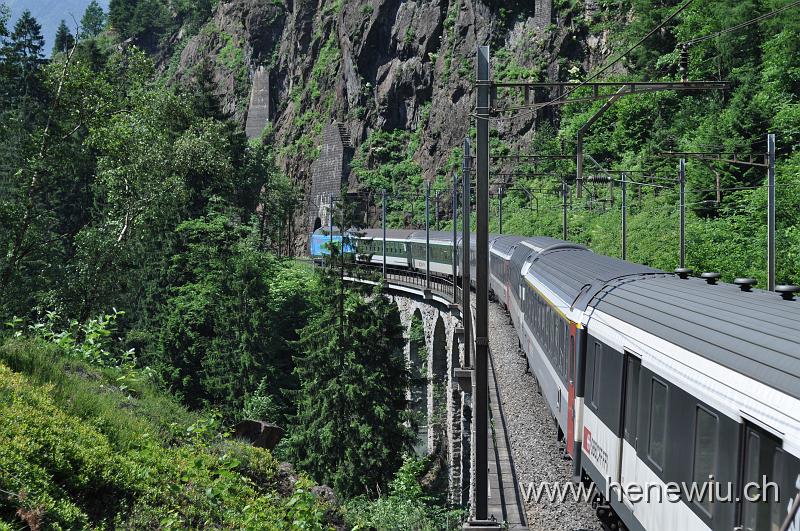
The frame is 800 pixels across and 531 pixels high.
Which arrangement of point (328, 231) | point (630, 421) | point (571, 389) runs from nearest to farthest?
point (630, 421) → point (571, 389) → point (328, 231)

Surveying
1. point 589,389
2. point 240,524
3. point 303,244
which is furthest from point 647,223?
point 303,244

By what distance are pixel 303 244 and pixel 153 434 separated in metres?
91.1

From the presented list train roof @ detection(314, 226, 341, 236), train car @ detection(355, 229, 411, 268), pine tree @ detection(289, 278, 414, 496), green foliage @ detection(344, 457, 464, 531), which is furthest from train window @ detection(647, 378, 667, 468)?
train car @ detection(355, 229, 411, 268)

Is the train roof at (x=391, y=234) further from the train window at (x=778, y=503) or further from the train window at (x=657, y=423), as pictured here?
the train window at (x=778, y=503)

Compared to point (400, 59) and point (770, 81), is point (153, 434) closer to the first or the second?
point (770, 81)

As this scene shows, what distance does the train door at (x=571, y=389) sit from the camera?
1105 cm

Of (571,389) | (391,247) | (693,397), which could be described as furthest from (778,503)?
(391,247)

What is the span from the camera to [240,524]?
346 inches

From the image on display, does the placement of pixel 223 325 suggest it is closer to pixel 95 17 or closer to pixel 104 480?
pixel 104 480

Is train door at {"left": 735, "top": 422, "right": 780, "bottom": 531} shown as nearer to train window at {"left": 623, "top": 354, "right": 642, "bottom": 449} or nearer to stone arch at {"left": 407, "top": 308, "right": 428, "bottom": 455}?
train window at {"left": 623, "top": 354, "right": 642, "bottom": 449}

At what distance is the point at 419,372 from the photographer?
2228 inches

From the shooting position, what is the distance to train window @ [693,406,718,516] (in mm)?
5762

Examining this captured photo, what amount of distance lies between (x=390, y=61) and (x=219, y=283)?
5529cm

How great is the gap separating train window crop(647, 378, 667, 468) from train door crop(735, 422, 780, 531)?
1800 mm
